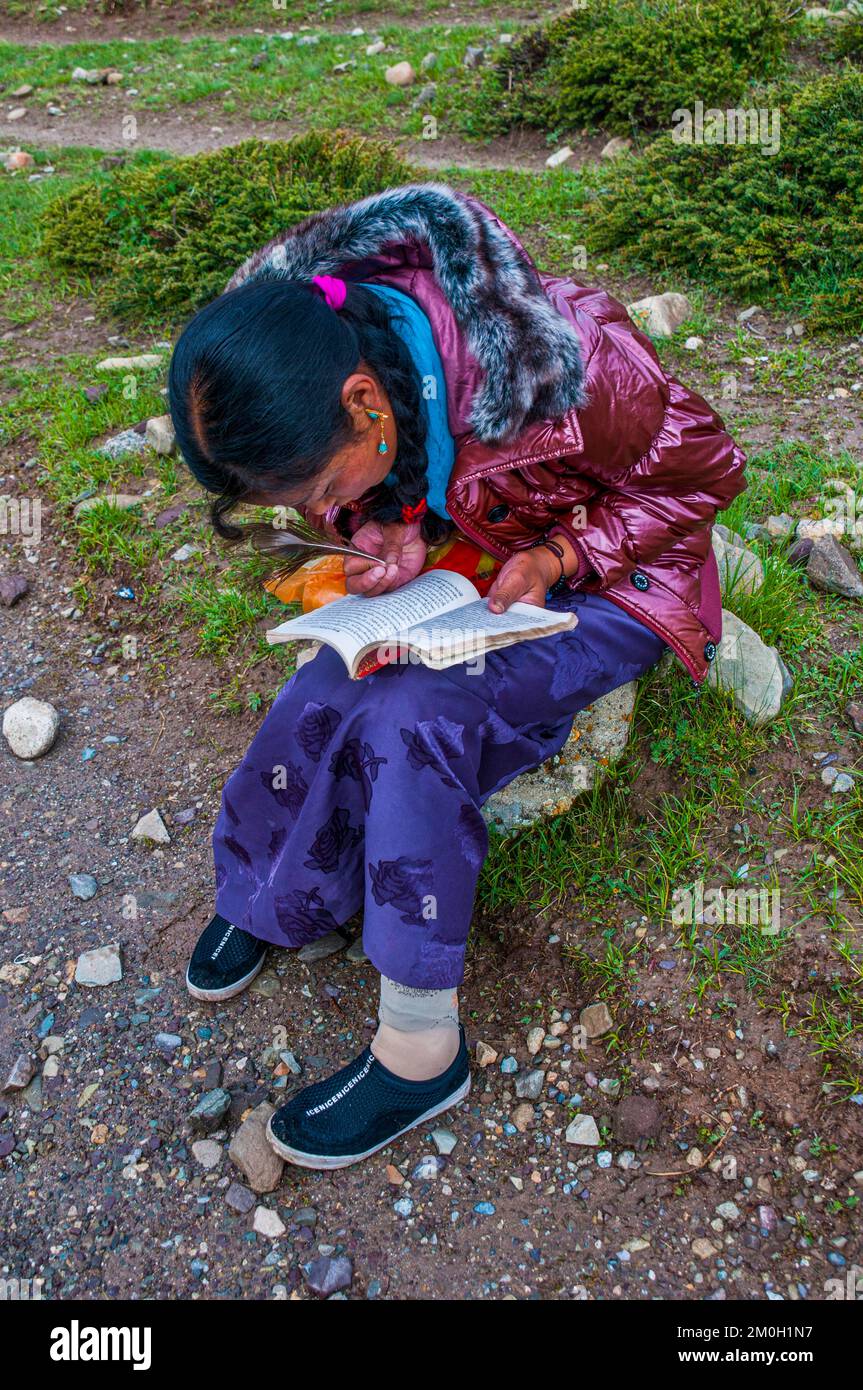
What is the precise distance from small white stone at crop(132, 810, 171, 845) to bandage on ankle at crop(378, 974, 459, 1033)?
108cm

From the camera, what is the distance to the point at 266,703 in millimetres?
3209

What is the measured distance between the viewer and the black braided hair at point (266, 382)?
5.79ft

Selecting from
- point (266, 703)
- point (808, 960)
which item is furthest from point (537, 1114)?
point (266, 703)

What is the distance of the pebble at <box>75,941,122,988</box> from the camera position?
8.54ft

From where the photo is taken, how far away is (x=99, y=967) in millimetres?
2623

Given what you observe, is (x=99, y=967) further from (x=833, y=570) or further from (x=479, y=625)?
(x=833, y=570)

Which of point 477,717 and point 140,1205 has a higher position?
point 477,717

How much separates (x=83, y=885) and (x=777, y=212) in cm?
410

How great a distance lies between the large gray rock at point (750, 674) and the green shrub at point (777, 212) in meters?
2.24

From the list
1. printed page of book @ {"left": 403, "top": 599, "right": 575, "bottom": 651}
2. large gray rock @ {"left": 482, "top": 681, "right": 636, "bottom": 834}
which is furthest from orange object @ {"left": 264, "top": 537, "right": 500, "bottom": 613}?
large gray rock @ {"left": 482, "top": 681, "right": 636, "bottom": 834}

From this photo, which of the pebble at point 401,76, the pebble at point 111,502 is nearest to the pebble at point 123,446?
the pebble at point 111,502

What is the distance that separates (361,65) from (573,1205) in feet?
29.1

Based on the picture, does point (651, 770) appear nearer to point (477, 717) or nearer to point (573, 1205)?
point (477, 717)

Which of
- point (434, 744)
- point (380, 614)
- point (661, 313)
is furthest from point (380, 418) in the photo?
point (661, 313)
